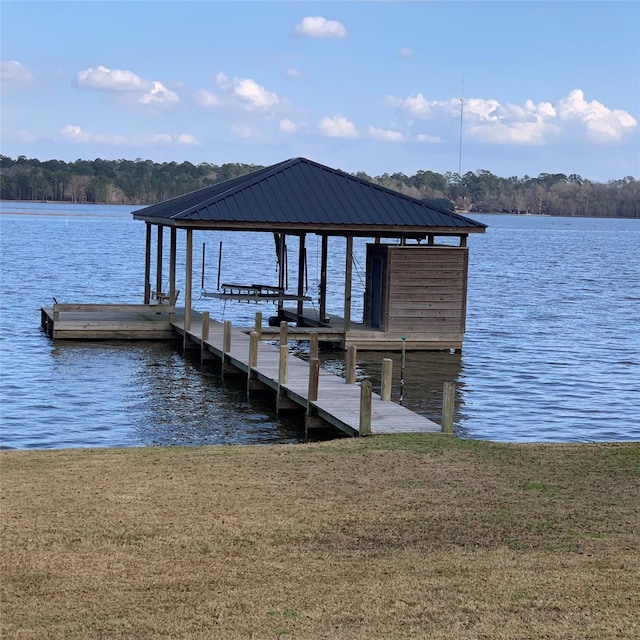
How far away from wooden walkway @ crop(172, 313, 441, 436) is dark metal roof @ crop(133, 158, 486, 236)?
2892 mm

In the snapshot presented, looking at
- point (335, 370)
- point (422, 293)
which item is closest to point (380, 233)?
point (422, 293)

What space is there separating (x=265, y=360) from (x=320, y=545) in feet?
43.9

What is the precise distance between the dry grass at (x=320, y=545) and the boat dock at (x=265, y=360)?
2.50 m

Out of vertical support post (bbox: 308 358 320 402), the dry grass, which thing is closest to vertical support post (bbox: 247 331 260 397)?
vertical support post (bbox: 308 358 320 402)

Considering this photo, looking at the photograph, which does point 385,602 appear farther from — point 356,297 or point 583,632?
point 356,297

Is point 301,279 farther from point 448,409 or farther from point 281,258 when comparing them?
point 448,409

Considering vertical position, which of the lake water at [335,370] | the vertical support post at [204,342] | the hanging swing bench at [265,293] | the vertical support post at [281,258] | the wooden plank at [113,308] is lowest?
the lake water at [335,370]

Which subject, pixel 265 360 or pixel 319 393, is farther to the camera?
pixel 265 360

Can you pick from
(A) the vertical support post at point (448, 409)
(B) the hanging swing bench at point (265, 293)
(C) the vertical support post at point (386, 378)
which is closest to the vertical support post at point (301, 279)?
(B) the hanging swing bench at point (265, 293)

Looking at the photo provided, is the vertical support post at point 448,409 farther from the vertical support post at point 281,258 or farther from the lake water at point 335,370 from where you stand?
the vertical support post at point 281,258

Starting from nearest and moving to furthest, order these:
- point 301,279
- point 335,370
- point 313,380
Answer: point 313,380 < point 335,370 < point 301,279

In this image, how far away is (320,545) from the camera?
9289mm

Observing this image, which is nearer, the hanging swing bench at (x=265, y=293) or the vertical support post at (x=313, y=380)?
the vertical support post at (x=313, y=380)

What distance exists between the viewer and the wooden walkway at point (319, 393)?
51.3 feet
